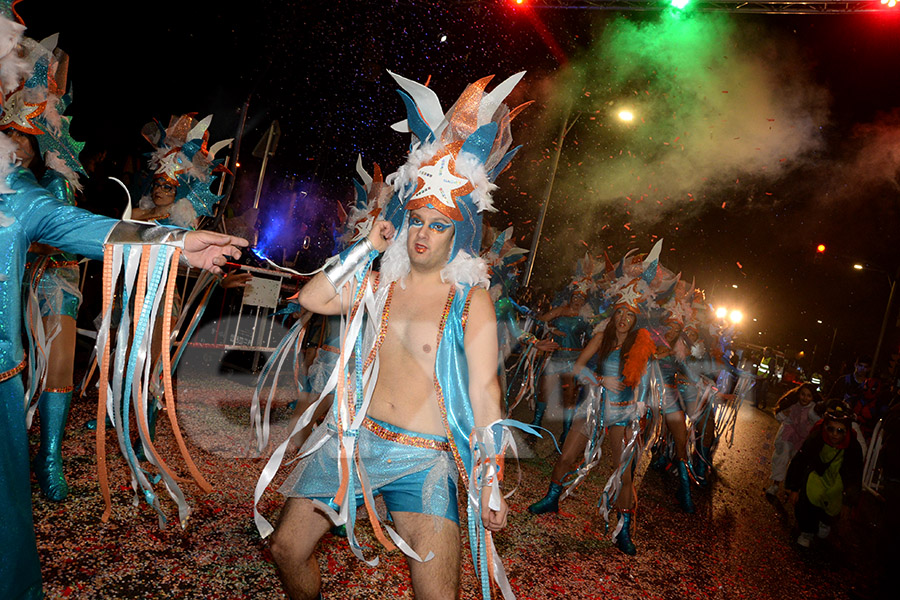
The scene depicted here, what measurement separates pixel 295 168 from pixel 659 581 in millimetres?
10566

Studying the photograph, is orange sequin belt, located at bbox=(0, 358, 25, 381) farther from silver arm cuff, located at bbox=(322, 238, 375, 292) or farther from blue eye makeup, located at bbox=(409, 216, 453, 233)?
blue eye makeup, located at bbox=(409, 216, 453, 233)

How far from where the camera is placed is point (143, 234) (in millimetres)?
1912

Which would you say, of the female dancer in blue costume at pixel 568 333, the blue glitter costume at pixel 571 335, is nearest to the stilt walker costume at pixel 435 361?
the female dancer in blue costume at pixel 568 333

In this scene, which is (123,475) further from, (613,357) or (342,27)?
(342,27)

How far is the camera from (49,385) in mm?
3469

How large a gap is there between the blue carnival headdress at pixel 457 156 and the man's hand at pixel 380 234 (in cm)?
19

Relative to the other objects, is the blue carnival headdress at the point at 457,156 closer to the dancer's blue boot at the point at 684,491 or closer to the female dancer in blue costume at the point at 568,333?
the dancer's blue boot at the point at 684,491

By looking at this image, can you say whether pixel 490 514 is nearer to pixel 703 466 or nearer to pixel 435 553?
pixel 435 553

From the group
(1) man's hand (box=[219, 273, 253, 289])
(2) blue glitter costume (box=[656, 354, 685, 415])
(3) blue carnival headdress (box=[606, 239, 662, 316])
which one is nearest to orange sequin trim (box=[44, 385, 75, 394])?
(1) man's hand (box=[219, 273, 253, 289])

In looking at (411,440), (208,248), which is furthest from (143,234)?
(411,440)

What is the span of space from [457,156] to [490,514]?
1.56 m

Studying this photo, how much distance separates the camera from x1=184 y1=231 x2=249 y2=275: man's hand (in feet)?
6.35

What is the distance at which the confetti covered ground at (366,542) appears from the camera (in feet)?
9.40

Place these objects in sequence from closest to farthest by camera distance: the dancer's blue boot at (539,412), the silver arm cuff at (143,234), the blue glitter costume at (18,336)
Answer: the blue glitter costume at (18,336), the silver arm cuff at (143,234), the dancer's blue boot at (539,412)
